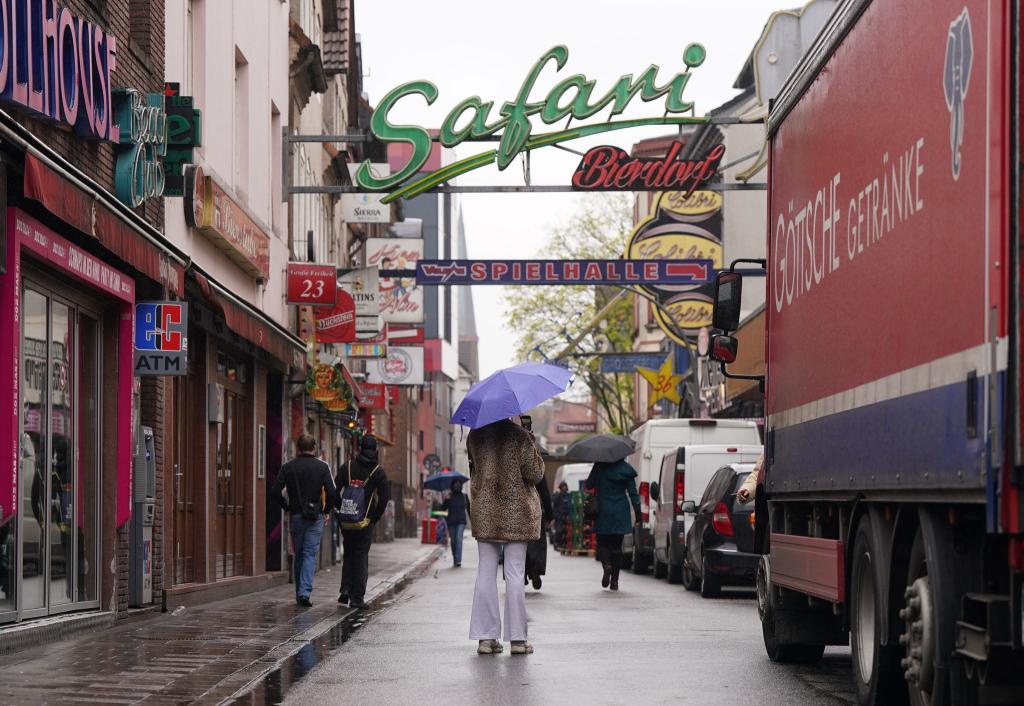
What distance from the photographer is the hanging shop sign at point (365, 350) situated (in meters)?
35.5

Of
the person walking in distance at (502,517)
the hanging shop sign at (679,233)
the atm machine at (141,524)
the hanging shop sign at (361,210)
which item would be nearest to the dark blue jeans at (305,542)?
the atm machine at (141,524)

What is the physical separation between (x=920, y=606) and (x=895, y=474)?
0.62 metres

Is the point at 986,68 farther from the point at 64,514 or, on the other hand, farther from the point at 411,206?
the point at 411,206

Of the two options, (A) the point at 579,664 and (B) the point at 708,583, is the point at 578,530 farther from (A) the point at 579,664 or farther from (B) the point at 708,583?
(A) the point at 579,664

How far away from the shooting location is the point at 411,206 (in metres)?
124

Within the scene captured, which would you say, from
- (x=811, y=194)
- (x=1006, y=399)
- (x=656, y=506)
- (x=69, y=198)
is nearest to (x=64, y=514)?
(x=69, y=198)

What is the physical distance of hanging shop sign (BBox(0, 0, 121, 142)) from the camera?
11375 millimetres

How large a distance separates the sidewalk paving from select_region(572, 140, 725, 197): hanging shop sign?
1182 cm

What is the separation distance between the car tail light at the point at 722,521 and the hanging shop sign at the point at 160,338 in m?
6.42

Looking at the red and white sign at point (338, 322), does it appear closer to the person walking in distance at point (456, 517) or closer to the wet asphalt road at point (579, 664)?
the person walking in distance at point (456, 517)

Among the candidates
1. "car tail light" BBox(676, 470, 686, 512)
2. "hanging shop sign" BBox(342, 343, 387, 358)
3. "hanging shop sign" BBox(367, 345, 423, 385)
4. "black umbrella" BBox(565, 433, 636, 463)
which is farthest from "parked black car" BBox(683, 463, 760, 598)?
"hanging shop sign" BBox(367, 345, 423, 385)

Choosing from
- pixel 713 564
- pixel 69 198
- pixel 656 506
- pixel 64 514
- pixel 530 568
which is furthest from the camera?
pixel 656 506

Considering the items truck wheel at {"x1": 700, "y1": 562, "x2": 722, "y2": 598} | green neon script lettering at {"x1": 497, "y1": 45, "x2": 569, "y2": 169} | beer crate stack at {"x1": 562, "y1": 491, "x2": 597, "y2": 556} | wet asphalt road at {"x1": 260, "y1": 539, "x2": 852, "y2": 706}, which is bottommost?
beer crate stack at {"x1": 562, "y1": 491, "x2": 597, "y2": 556}

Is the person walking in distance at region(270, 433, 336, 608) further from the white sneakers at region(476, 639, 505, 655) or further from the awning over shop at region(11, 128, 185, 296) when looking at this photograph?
the white sneakers at region(476, 639, 505, 655)
